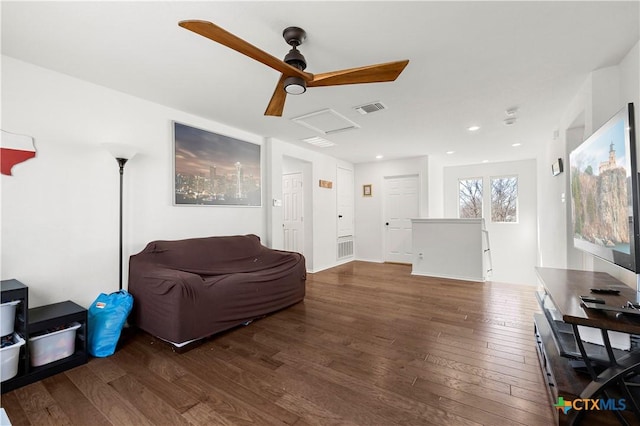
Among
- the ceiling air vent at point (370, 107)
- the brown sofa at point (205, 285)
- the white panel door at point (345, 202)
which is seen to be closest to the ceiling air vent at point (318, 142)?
the ceiling air vent at point (370, 107)

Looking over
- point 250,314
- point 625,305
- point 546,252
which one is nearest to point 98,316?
point 250,314

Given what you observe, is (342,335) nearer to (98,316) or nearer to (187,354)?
(187,354)

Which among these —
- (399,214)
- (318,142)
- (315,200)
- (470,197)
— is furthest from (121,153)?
(470,197)

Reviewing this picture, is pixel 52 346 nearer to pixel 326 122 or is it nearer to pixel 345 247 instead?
pixel 326 122

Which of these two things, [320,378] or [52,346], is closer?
[320,378]

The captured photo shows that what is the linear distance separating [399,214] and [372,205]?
2.22 feet

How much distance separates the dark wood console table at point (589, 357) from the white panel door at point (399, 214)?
14.2ft

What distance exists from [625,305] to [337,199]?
502 centimetres

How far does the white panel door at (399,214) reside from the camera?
20.8ft

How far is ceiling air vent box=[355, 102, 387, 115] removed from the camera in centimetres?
318

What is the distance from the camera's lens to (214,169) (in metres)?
3.68

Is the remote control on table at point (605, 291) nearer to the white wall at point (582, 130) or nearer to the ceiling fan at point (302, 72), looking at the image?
the white wall at point (582, 130)

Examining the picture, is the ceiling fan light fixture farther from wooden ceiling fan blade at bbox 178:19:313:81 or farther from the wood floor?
the wood floor

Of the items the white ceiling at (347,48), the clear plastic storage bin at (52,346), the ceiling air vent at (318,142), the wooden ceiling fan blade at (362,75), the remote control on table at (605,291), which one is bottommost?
the clear plastic storage bin at (52,346)
